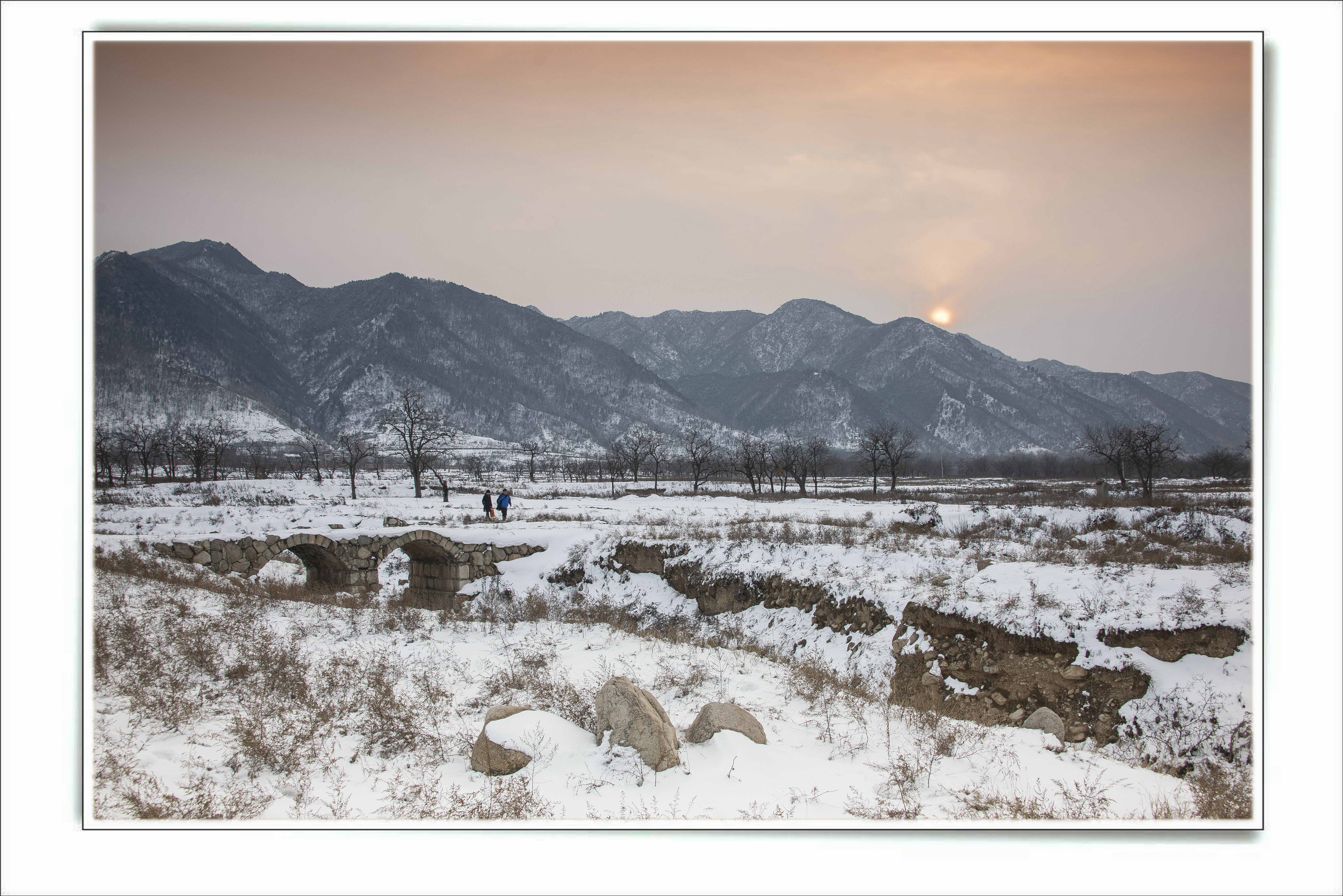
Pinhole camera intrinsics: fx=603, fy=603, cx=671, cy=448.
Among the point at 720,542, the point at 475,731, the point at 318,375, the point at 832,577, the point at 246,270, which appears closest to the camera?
the point at 475,731

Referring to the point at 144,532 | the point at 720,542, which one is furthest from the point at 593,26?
the point at 144,532

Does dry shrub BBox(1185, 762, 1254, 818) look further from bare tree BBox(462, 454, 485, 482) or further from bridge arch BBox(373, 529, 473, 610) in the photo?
bare tree BBox(462, 454, 485, 482)

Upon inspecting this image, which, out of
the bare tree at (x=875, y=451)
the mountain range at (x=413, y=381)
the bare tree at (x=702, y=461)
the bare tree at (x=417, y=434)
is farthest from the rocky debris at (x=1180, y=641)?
the mountain range at (x=413, y=381)

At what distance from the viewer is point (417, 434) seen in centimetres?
6188

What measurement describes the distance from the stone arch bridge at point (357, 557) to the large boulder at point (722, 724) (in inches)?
534

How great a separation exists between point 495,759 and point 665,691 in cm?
357

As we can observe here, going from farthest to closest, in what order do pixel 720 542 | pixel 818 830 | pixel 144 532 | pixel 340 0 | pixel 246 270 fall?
pixel 246 270 → pixel 144 532 → pixel 720 542 → pixel 340 0 → pixel 818 830

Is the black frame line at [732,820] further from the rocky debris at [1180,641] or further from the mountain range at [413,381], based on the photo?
the mountain range at [413,381]

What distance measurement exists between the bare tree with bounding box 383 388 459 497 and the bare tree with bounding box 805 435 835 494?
30702 millimetres

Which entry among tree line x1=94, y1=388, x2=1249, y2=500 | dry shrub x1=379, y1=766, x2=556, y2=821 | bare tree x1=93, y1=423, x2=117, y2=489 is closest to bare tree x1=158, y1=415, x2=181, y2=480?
tree line x1=94, y1=388, x2=1249, y2=500
